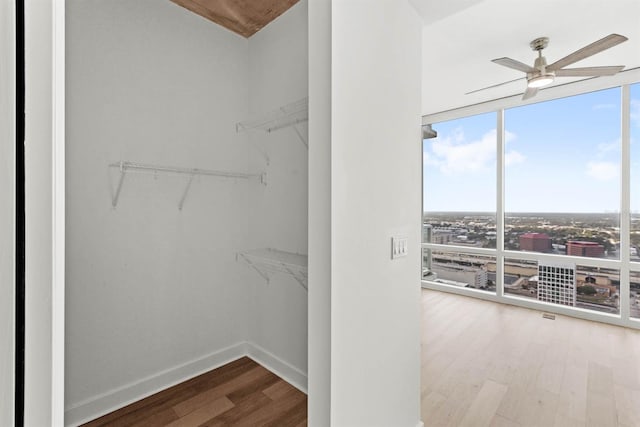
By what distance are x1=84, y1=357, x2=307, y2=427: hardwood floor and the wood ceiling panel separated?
2.66 meters

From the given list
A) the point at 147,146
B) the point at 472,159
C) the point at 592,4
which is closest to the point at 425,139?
the point at 472,159

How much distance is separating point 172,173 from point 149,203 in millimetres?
259

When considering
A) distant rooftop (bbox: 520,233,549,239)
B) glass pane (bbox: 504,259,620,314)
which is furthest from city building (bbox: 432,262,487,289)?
distant rooftop (bbox: 520,233,549,239)

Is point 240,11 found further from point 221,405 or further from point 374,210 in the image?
point 221,405

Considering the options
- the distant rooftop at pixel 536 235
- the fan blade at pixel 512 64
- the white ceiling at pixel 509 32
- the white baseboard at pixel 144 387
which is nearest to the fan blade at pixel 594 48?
the fan blade at pixel 512 64

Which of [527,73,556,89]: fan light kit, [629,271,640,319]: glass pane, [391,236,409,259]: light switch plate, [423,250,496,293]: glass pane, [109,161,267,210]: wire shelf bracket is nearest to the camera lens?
[391,236,409,259]: light switch plate

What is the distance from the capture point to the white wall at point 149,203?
69.7 inches

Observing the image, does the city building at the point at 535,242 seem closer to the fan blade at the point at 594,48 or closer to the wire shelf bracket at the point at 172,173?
the fan blade at the point at 594,48

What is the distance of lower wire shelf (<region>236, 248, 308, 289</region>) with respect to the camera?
6.42ft

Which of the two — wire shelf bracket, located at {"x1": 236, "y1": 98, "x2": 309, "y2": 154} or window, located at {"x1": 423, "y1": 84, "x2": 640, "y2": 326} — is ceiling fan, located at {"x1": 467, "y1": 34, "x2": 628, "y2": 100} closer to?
window, located at {"x1": 423, "y1": 84, "x2": 640, "y2": 326}

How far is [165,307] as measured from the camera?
2.12 metres

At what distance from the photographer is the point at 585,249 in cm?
366

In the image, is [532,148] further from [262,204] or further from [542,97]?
[262,204]

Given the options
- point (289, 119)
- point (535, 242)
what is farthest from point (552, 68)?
point (535, 242)
